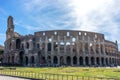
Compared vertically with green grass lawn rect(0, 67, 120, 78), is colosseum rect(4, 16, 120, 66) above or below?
above

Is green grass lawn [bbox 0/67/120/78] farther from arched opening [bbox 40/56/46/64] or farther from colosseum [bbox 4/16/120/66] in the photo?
arched opening [bbox 40/56/46/64]

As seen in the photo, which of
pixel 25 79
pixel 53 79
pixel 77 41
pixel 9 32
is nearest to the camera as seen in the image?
pixel 53 79

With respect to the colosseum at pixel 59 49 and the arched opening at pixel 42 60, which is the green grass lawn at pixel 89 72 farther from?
the arched opening at pixel 42 60

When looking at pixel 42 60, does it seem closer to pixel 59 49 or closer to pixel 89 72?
pixel 59 49

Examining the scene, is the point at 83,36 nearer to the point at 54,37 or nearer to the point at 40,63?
the point at 54,37

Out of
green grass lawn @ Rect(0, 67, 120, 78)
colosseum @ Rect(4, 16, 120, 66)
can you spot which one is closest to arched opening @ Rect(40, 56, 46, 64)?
colosseum @ Rect(4, 16, 120, 66)

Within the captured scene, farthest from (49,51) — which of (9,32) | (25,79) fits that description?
(25,79)

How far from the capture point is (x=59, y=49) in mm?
77188

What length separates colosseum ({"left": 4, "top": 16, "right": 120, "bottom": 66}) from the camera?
76750 mm

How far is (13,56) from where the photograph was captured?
82.8m

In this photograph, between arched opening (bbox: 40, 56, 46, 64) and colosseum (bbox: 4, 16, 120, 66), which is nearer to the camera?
arched opening (bbox: 40, 56, 46, 64)

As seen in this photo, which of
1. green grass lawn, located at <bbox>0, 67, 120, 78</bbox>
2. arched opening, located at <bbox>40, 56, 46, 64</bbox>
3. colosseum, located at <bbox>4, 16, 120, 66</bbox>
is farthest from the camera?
colosseum, located at <bbox>4, 16, 120, 66</bbox>

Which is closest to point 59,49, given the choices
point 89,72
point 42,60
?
point 42,60

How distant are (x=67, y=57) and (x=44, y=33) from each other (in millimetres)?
12949
